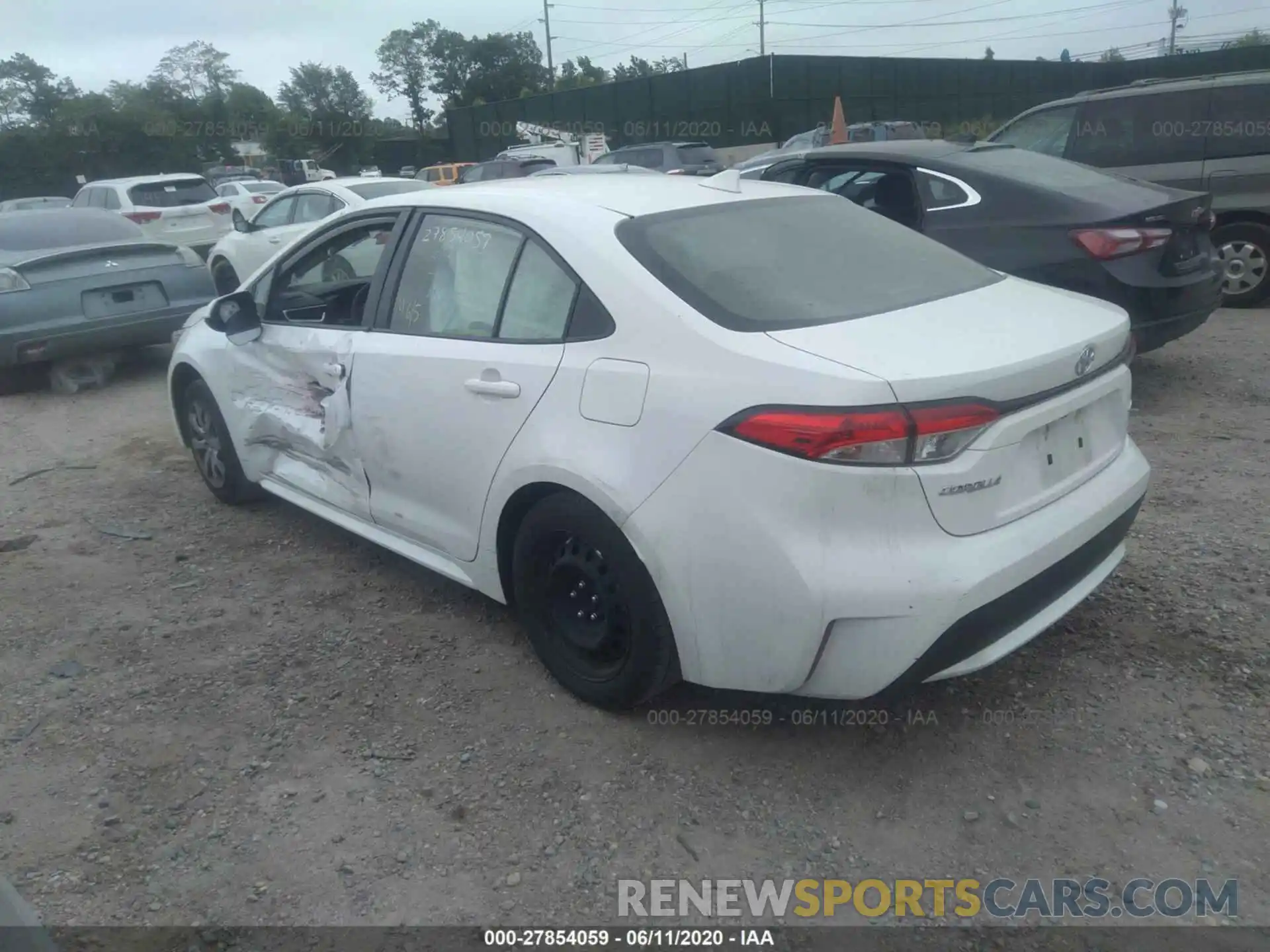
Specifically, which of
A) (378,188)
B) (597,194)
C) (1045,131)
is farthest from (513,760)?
(378,188)

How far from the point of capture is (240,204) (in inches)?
928

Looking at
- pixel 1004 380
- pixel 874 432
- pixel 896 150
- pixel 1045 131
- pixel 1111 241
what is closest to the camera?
pixel 874 432

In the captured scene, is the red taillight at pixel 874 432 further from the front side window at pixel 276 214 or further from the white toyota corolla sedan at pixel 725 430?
the front side window at pixel 276 214

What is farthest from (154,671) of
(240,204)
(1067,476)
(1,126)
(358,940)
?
(1,126)

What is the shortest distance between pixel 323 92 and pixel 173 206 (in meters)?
53.9

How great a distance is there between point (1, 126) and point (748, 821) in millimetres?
49945

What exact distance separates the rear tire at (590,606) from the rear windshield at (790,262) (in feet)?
2.38

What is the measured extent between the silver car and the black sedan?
211 inches

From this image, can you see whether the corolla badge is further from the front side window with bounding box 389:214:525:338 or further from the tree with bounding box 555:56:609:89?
the tree with bounding box 555:56:609:89

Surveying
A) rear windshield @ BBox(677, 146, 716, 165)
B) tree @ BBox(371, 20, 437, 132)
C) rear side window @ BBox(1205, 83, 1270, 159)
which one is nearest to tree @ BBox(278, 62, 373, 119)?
tree @ BBox(371, 20, 437, 132)

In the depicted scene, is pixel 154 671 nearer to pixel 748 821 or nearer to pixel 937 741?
pixel 748 821

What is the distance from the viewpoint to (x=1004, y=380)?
2582 millimetres

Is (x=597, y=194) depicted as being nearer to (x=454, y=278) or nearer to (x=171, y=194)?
(x=454, y=278)

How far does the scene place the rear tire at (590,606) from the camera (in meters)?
2.89
